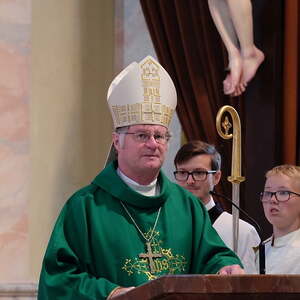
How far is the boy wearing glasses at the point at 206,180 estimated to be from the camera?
594cm

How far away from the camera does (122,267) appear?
4.57 m

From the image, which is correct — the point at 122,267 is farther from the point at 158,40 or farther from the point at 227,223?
the point at 158,40

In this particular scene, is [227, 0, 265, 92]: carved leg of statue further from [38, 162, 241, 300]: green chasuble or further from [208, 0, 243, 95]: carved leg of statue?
[38, 162, 241, 300]: green chasuble

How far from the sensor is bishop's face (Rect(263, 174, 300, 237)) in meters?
5.49

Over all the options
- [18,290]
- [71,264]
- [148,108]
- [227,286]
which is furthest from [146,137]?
[18,290]

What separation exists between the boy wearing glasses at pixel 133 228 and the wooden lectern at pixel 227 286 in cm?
85

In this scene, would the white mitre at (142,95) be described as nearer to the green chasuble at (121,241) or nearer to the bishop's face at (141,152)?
the bishop's face at (141,152)

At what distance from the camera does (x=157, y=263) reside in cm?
463

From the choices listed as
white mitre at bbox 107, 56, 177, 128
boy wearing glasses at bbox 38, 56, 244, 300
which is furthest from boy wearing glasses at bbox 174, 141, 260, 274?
boy wearing glasses at bbox 38, 56, 244, 300

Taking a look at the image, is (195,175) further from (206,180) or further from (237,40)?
(237,40)

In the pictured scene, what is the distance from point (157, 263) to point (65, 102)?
3702 millimetres

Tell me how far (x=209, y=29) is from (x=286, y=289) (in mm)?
4718

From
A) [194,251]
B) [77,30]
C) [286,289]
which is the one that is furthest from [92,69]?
[286,289]

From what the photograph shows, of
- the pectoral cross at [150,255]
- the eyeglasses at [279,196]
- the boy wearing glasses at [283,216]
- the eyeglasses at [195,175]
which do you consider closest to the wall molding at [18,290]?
the eyeglasses at [195,175]
